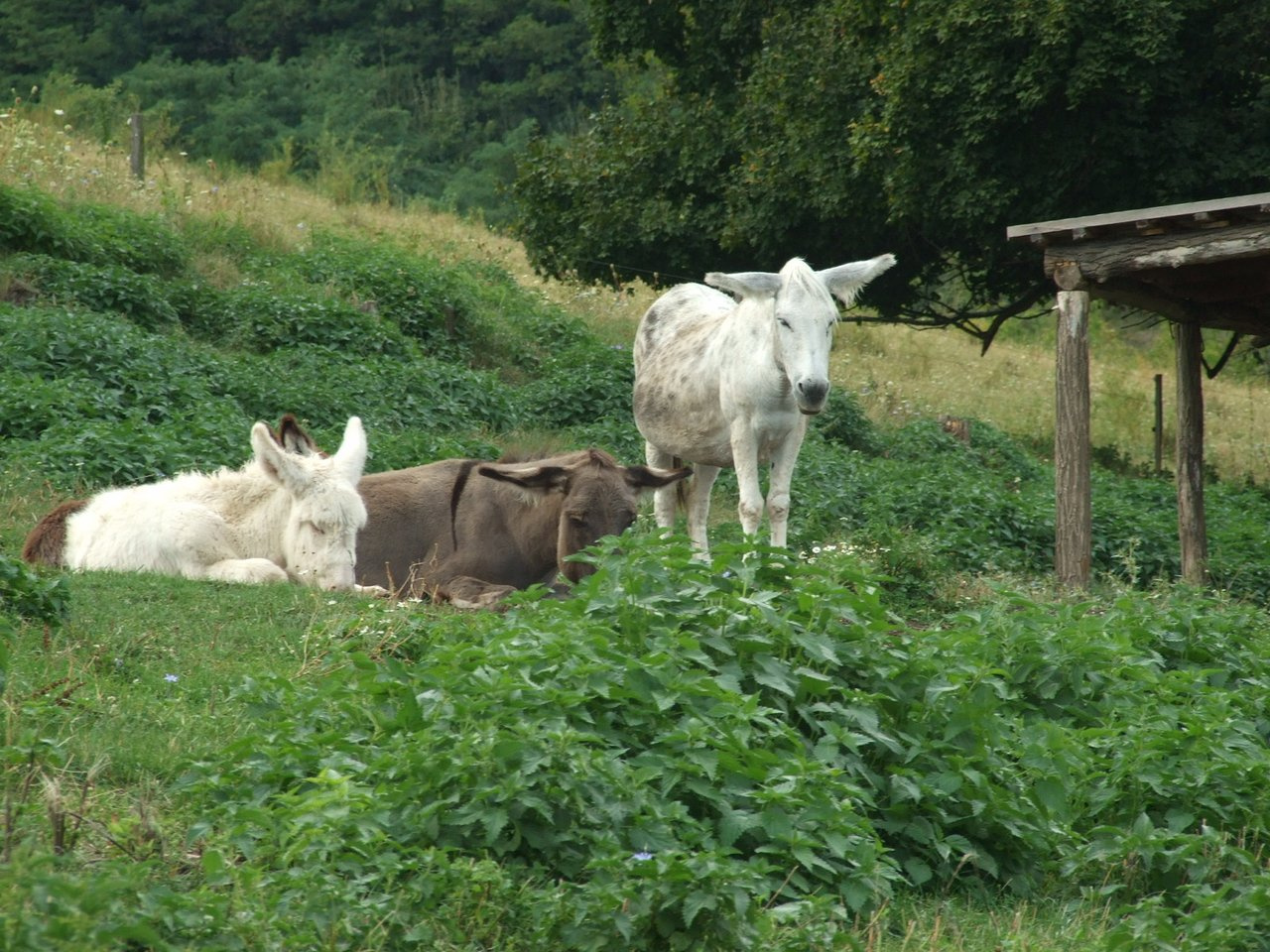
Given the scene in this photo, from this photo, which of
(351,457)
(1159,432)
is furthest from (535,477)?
(1159,432)

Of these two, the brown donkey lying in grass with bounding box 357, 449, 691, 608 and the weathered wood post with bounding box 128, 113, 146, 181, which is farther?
the weathered wood post with bounding box 128, 113, 146, 181

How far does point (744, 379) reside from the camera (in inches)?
375

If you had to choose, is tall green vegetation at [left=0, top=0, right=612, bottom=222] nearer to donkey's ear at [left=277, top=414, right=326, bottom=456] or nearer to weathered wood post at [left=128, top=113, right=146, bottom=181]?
weathered wood post at [left=128, top=113, right=146, bottom=181]

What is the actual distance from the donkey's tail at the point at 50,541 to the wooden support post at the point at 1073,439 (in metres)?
7.04

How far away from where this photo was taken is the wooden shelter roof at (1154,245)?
10.4m

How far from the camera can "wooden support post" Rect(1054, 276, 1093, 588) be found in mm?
11070

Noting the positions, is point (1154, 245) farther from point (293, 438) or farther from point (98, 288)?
point (98, 288)

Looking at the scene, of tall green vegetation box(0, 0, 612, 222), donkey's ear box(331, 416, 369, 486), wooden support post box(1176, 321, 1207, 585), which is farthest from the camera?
tall green vegetation box(0, 0, 612, 222)

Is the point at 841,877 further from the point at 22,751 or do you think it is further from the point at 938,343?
the point at 938,343

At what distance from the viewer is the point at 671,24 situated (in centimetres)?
2025

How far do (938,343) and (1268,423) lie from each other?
6863 millimetres

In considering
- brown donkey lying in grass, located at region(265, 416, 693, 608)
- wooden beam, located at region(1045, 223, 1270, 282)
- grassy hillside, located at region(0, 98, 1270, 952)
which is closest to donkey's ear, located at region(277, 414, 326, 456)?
brown donkey lying in grass, located at region(265, 416, 693, 608)

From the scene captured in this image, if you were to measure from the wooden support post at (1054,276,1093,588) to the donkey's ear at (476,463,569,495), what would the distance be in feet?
13.7

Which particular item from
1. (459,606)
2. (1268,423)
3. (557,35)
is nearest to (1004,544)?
(459,606)
